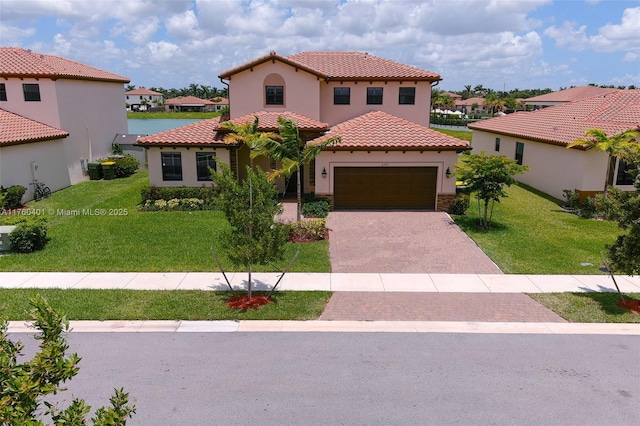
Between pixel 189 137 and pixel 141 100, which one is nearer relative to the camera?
pixel 189 137

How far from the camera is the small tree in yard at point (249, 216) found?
1150 cm

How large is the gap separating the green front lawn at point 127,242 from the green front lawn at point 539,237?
6.18 meters

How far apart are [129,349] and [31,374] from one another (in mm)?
5974

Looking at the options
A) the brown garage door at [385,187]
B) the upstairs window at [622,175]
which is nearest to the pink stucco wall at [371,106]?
the brown garage door at [385,187]

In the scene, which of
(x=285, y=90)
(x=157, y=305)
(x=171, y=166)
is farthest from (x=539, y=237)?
(x=171, y=166)

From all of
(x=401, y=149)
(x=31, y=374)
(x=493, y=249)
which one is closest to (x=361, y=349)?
(x=31, y=374)

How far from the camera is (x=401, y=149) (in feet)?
72.0

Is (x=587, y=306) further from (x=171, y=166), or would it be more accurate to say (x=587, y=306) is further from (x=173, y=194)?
(x=171, y=166)

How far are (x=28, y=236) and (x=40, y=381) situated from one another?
46.0 feet

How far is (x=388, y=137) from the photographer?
22.6m

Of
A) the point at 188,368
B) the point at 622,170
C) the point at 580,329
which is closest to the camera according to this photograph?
the point at 188,368

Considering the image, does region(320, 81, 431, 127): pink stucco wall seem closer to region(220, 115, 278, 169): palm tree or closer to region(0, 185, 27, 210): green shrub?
region(220, 115, 278, 169): palm tree

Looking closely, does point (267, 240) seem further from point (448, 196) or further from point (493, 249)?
point (448, 196)

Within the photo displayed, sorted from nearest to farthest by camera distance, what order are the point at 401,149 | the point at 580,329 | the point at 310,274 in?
the point at 580,329, the point at 310,274, the point at 401,149
